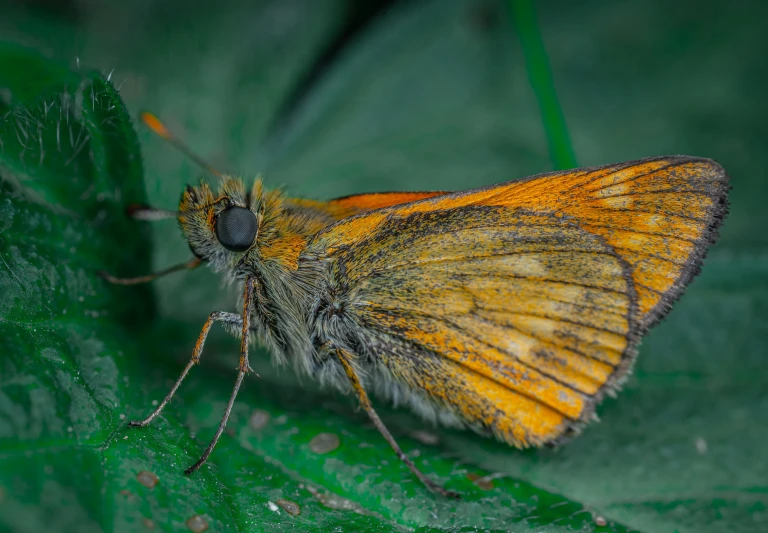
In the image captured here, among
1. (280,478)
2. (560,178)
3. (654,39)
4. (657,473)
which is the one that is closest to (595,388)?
(657,473)

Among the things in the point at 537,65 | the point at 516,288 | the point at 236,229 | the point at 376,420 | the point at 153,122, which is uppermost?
the point at 537,65

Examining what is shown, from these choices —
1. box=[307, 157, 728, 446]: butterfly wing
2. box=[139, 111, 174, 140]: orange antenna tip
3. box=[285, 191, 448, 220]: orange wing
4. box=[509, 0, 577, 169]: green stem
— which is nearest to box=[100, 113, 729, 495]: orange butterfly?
box=[307, 157, 728, 446]: butterfly wing

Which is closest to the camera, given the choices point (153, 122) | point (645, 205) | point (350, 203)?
point (645, 205)

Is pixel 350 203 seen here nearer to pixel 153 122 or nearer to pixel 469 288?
pixel 469 288

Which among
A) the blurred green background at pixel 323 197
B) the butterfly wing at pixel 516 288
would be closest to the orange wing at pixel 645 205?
the butterfly wing at pixel 516 288

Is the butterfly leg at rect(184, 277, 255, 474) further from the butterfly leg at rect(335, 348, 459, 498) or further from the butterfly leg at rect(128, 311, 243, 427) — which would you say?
the butterfly leg at rect(335, 348, 459, 498)

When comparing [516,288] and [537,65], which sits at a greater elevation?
[537,65]

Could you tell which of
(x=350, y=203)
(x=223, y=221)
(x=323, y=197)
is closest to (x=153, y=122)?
(x=223, y=221)
